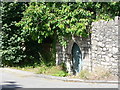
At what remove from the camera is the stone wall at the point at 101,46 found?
10.9m

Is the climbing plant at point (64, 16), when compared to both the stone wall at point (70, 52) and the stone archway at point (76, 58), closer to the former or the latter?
the stone wall at point (70, 52)

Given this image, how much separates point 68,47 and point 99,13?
2422 millimetres

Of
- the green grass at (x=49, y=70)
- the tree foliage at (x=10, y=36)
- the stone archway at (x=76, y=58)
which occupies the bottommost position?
the green grass at (x=49, y=70)

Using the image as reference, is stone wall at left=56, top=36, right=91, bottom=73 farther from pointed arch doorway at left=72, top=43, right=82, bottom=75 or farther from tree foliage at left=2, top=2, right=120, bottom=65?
tree foliage at left=2, top=2, right=120, bottom=65

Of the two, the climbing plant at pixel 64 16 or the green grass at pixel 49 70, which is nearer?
the climbing plant at pixel 64 16

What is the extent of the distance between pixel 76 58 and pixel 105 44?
98.5 inches

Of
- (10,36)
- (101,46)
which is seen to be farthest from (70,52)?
(10,36)

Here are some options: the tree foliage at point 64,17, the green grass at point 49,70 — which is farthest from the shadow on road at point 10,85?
the tree foliage at point 64,17

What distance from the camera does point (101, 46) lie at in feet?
37.9

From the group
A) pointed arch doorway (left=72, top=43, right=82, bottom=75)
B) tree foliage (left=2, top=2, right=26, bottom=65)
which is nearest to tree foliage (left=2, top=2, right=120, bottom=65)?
pointed arch doorway (left=72, top=43, right=82, bottom=75)

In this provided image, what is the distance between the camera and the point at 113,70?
11.0m

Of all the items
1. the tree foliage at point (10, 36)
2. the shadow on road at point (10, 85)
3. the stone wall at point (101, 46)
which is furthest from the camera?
the tree foliage at point (10, 36)

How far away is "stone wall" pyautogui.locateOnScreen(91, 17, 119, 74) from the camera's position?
1091cm

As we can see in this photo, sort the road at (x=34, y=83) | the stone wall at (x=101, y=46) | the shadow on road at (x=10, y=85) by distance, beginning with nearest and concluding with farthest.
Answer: the shadow on road at (x=10, y=85) → the road at (x=34, y=83) → the stone wall at (x=101, y=46)
